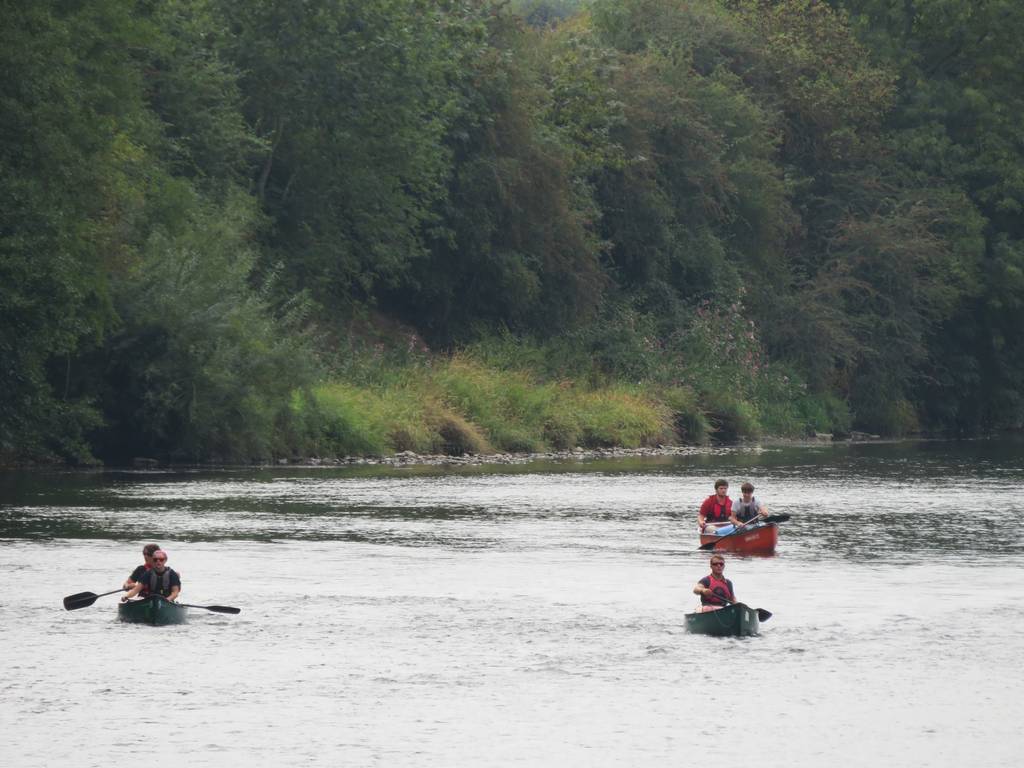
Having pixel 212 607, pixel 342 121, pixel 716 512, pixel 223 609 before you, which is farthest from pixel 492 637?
pixel 342 121

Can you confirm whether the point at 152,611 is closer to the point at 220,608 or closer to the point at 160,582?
the point at 160,582

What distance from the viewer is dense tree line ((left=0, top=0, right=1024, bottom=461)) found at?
49656 mm

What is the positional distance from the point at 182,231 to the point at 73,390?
670cm

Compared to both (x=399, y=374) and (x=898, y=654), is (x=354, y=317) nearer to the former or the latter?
(x=399, y=374)

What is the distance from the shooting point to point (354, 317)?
67.9 metres

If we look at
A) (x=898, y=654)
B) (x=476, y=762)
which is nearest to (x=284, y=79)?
(x=898, y=654)

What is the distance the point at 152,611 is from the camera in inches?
1078

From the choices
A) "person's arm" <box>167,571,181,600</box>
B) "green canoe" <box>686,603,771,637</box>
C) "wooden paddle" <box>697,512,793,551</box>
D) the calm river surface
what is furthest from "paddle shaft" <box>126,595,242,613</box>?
"wooden paddle" <box>697,512,793,551</box>

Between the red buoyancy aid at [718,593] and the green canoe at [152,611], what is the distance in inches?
272

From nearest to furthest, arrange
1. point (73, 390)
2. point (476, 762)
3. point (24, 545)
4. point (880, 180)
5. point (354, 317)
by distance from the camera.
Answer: point (476, 762) → point (24, 545) → point (73, 390) → point (354, 317) → point (880, 180)

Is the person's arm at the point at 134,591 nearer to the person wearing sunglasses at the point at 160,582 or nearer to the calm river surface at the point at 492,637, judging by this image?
the person wearing sunglasses at the point at 160,582

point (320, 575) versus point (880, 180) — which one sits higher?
point (880, 180)

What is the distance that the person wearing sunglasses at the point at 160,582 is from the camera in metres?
27.3

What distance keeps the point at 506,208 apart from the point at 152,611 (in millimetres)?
43271
